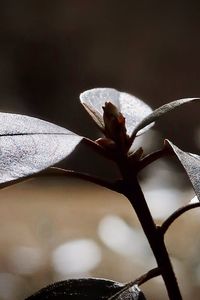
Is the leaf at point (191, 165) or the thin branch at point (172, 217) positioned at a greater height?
the leaf at point (191, 165)

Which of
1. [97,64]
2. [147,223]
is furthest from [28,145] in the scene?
[97,64]

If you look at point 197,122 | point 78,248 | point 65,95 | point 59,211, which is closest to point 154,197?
point 59,211

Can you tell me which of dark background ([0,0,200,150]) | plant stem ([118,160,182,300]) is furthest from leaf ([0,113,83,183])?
dark background ([0,0,200,150])

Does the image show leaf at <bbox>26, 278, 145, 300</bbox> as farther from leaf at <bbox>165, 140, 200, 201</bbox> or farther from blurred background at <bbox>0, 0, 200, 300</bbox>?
blurred background at <bbox>0, 0, 200, 300</bbox>

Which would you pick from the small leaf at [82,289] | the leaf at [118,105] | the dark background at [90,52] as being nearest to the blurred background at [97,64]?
the dark background at [90,52]

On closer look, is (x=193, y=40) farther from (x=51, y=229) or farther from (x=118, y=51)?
(x=51, y=229)

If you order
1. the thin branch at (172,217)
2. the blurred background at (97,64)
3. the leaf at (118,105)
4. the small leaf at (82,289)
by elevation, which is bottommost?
the blurred background at (97,64)

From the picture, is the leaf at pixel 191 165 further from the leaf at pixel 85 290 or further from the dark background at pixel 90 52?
the dark background at pixel 90 52
